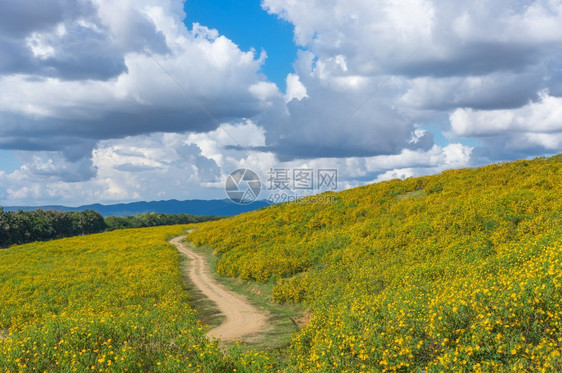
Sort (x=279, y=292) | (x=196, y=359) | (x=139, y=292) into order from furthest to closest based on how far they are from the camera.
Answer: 1. (x=139, y=292)
2. (x=279, y=292)
3. (x=196, y=359)

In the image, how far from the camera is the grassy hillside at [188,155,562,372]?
8513 mm

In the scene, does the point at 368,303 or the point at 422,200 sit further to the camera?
the point at 422,200

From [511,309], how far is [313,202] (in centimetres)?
4049

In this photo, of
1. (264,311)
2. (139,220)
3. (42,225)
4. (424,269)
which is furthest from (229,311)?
(139,220)

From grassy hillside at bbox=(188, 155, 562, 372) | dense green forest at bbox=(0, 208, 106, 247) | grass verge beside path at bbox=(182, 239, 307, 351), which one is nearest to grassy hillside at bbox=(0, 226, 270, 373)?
grass verge beside path at bbox=(182, 239, 307, 351)

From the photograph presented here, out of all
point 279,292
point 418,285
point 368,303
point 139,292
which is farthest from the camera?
point 139,292

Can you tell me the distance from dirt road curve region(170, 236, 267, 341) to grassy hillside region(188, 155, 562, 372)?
6.99ft

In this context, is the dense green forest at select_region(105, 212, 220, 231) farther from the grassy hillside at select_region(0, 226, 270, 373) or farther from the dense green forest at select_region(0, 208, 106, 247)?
the grassy hillside at select_region(0, 226, 270, 373)

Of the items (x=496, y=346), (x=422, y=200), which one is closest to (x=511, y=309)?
(x=496, y=346)

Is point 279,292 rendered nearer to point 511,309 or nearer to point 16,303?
point 511,309

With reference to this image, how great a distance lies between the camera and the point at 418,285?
1592 centimetres

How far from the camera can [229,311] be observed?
72.5 feet

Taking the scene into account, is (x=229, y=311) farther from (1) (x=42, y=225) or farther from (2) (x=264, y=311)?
(1) (x=42, y=225)

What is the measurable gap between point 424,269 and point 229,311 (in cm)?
1156
